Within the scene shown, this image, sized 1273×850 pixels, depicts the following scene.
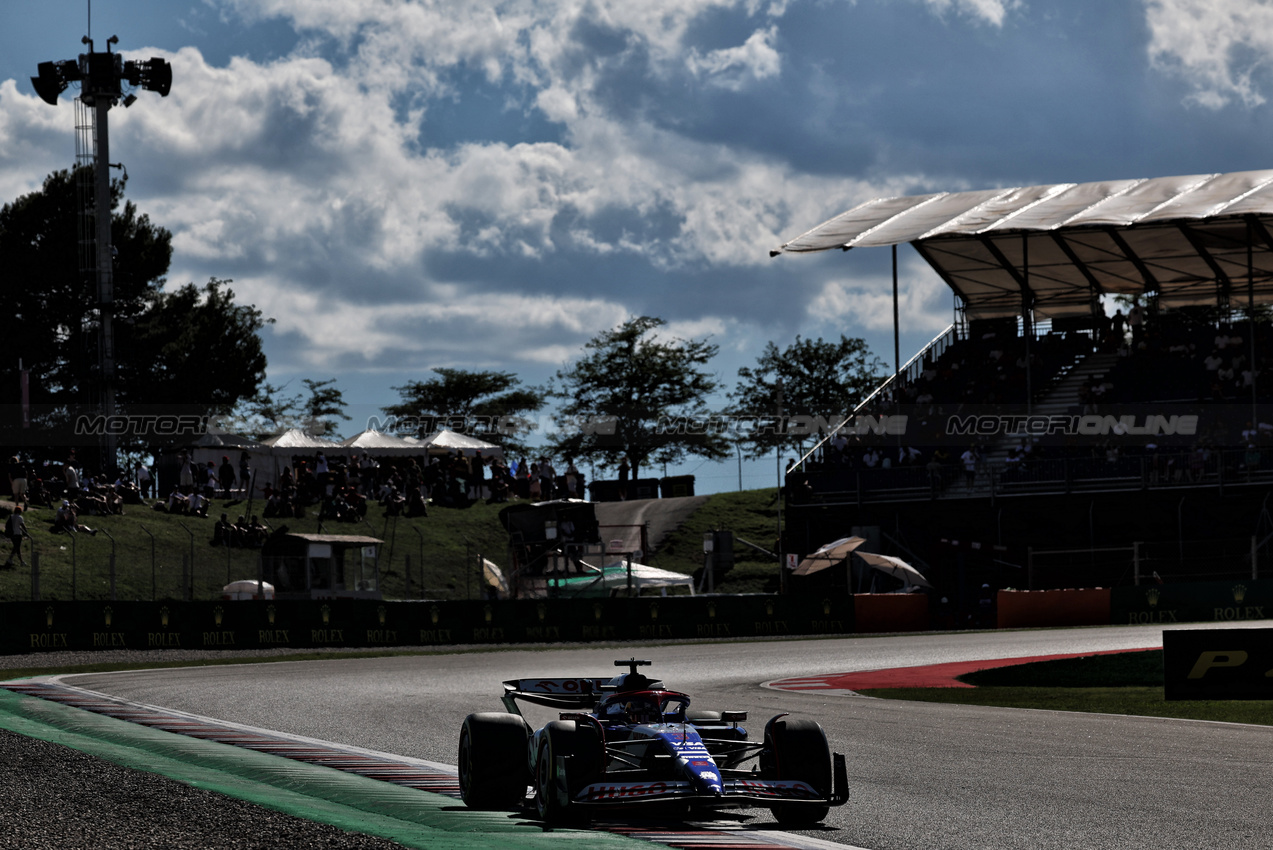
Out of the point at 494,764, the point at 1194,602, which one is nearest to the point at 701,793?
the point at 494,764

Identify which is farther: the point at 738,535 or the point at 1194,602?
the point at 738,535

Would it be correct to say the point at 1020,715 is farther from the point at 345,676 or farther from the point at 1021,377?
the point at 1021,377

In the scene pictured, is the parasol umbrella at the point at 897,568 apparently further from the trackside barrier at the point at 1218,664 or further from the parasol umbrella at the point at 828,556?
the trackside barrier at the point at 1218,664

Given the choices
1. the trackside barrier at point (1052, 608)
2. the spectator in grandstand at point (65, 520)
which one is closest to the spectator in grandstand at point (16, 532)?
the spectator in grandstand at point (65, 520)

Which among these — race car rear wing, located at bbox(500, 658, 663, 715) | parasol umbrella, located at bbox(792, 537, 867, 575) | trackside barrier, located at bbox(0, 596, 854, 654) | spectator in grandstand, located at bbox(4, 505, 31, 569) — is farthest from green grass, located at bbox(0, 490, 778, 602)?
race car rear wing, located at bbox(500, 658, 663, 715)

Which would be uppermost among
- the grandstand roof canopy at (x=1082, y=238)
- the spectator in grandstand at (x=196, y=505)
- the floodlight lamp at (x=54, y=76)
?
the floodlight lamp at (x=54, y=76)

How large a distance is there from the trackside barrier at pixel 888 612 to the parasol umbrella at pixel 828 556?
8.57 feet

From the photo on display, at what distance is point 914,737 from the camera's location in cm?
1371

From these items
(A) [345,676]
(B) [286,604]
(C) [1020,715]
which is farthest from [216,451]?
(C) [1020,715]

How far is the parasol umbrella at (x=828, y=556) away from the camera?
3959 cm

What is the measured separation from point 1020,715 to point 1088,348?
113 feet

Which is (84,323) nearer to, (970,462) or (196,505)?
(196,505)

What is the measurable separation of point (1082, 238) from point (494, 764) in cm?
4311

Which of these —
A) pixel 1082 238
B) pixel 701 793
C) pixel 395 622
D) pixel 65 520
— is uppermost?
pixel 1082 238
